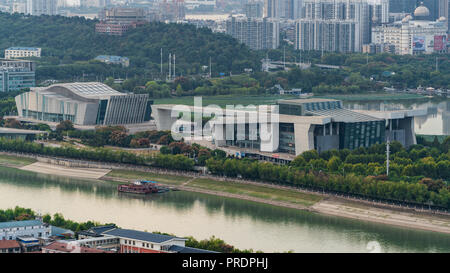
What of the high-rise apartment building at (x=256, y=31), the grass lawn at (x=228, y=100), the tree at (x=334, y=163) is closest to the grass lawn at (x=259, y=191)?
A: the tree at (x=334, y=163)

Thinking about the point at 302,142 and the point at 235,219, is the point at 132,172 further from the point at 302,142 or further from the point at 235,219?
the point at 235,219

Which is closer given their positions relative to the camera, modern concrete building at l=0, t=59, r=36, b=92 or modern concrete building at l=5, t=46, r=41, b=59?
modern concrete building at l=0, t=59, r=36, b=92

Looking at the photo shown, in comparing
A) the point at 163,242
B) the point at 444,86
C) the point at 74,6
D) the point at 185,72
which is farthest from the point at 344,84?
the point at 74,6

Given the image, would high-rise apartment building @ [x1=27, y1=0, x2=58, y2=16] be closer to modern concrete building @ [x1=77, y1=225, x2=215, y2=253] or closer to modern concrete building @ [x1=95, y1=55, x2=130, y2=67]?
modern concrete building @ [x1=95, y1=55, x2=130, y2=67]

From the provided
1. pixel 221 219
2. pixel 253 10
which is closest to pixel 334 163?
pixel 221 219

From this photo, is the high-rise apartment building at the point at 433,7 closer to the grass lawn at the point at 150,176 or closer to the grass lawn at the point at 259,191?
the grass lawn at the point at 150,176

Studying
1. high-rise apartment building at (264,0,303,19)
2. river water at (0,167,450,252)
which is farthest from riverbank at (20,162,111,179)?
high-rise apartment building at (264,0,303,19)
